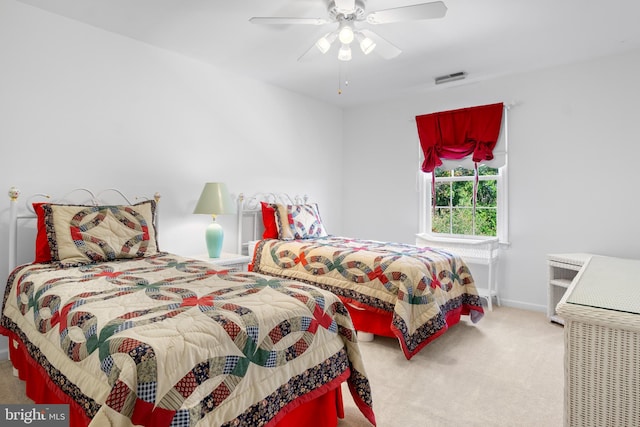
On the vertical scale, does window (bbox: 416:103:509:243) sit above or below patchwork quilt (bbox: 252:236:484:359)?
above

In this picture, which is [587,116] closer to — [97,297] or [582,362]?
[582,362]

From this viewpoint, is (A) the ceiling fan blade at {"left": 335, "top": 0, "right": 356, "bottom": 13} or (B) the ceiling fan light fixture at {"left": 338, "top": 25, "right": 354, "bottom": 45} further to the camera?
(B) the ceiling fan light fixture at {"left": 338, "top": 25, "right": 354, "bottom": 45}

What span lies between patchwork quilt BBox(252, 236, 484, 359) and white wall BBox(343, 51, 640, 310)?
1159mm

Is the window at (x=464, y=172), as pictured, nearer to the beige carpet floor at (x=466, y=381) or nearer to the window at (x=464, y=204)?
the window at (x=464, y=204)

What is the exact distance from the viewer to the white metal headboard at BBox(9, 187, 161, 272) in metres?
2.49

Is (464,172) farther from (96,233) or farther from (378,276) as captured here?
(96,233)

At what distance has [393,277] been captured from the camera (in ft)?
9.04

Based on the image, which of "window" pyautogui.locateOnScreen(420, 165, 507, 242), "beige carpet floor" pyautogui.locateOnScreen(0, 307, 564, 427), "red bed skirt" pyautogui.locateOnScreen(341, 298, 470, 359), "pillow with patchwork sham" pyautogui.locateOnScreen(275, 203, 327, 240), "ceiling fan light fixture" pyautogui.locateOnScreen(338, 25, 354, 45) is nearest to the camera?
"beige carpet floor" pyautogui.locateOnScreen(0, 307, 564, 427)

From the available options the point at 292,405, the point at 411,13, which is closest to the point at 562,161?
the point at 411,13

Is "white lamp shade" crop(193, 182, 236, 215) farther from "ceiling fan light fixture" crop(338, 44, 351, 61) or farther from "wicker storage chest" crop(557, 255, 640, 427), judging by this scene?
"wicker storage chest" crop(557, 255, 640, 427)

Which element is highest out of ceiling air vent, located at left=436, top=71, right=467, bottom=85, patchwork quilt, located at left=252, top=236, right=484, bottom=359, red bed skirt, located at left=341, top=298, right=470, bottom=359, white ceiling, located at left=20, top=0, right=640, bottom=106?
white ceiling, located at left=20, top=0, right=640, bottom=106

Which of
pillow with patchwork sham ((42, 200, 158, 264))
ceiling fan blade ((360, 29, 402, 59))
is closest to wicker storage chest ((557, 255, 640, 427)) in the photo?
ceiling fan blade ((360, 29, 402, 59))

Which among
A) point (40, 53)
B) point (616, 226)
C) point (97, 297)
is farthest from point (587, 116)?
point (40, 53)

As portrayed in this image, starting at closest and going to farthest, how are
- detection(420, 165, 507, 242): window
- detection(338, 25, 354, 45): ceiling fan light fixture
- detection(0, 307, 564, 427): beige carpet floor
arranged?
detection(0, 307, 564, 427): beige carpet floor
detection(338, 25, 354, 45): ceiling fan light fixture
detection(420, 165, 507, 242): window
